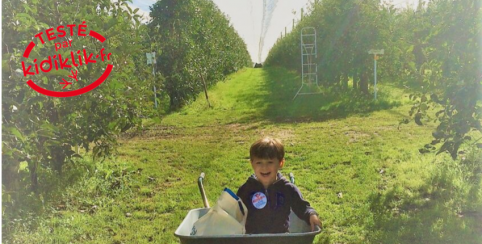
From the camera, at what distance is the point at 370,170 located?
172 inches

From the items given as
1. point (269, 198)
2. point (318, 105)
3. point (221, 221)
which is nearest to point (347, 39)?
point (318, 105)

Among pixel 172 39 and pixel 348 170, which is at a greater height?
pixel 172 39

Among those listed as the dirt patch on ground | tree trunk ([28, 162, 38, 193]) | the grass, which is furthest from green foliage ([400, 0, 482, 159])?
tree trunk ([28, 162, 38, 193])

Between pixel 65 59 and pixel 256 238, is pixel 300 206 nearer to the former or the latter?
pixel 256 238

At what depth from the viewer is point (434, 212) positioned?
323 cm

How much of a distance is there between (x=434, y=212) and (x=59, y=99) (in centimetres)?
275

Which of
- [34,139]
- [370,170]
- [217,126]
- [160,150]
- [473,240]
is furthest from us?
[217,126]

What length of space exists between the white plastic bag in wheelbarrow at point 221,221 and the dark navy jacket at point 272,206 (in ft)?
0.88

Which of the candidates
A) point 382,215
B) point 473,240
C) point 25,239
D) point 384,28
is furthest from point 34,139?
point 384,28

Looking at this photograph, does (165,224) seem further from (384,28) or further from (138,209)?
(384,28)

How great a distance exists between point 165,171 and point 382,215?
2211 mm

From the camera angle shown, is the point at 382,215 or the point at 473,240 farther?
the point at 382,215

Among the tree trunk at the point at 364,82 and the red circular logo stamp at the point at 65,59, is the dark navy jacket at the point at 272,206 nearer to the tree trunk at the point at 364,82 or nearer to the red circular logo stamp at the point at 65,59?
the red circular logo stamp at the point at 65,59

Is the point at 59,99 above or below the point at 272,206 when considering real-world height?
above
